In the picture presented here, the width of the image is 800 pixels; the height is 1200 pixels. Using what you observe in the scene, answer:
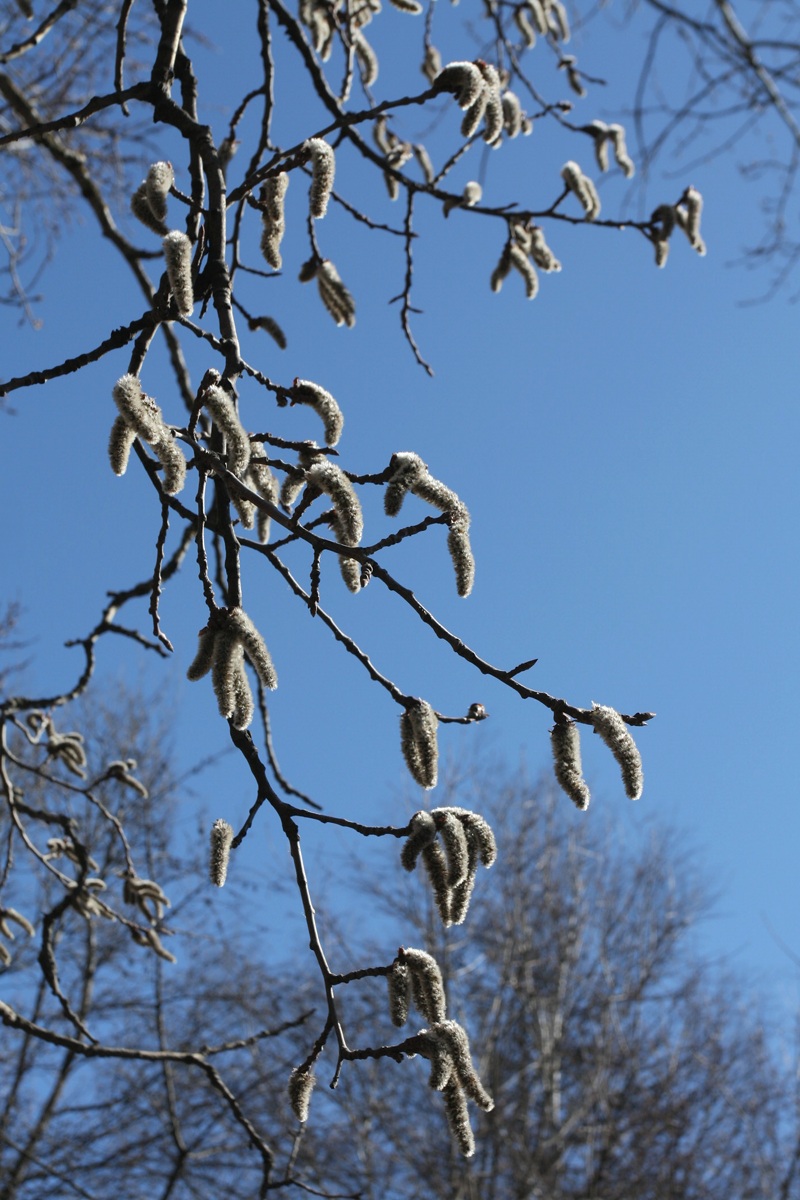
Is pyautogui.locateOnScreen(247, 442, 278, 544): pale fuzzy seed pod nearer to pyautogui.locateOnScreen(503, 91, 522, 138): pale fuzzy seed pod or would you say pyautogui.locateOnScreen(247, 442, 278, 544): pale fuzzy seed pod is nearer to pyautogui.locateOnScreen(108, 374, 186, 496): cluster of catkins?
pyautogui.locateOnScreen(108, 374, 186, 496): cluster of catkins

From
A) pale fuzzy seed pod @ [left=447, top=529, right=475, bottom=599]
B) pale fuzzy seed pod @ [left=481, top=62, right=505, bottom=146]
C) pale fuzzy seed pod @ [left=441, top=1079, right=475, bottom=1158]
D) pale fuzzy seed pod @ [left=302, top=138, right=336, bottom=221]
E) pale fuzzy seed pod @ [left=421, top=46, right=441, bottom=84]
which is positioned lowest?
pale fuzzy seed pod @ [left=441, top=1079, right=475, bottom=1158]

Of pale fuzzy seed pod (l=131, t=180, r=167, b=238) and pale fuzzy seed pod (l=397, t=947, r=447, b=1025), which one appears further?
pale fuzzy seed pod (l=131, t=180, r=167, b=238)

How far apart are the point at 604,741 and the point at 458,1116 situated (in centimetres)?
56

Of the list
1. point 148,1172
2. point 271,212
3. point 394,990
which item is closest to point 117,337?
point 271,212

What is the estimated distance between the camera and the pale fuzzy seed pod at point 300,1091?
1739 mm

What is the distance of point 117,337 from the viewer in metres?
1.89

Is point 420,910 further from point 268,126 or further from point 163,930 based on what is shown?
point 268,126

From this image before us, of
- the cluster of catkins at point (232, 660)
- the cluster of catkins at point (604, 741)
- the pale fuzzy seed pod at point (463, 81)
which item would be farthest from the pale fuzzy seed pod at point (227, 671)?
the pale fuzzy seed pod at point (463, 81)

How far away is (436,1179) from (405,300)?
1066cm

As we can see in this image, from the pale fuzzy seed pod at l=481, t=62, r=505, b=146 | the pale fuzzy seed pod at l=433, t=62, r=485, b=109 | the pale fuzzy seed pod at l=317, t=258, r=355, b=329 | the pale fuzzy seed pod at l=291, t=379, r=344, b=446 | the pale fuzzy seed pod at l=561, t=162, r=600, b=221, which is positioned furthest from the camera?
the pale fuzzy seed pod at l=561, t=162, r=600, b=221

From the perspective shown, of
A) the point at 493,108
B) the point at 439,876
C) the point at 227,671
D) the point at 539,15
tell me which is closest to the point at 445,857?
the point at 439,876

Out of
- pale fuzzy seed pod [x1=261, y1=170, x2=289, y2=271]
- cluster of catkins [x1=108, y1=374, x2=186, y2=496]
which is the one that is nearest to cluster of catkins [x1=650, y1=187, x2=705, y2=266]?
pale fuzzy seed pod [x1=261, y1=170, x2=289, y2=271]

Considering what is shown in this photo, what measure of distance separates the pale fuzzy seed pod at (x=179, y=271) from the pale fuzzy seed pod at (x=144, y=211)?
0.26 m

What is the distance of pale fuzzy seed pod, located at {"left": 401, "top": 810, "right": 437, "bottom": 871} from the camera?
1.63 m
